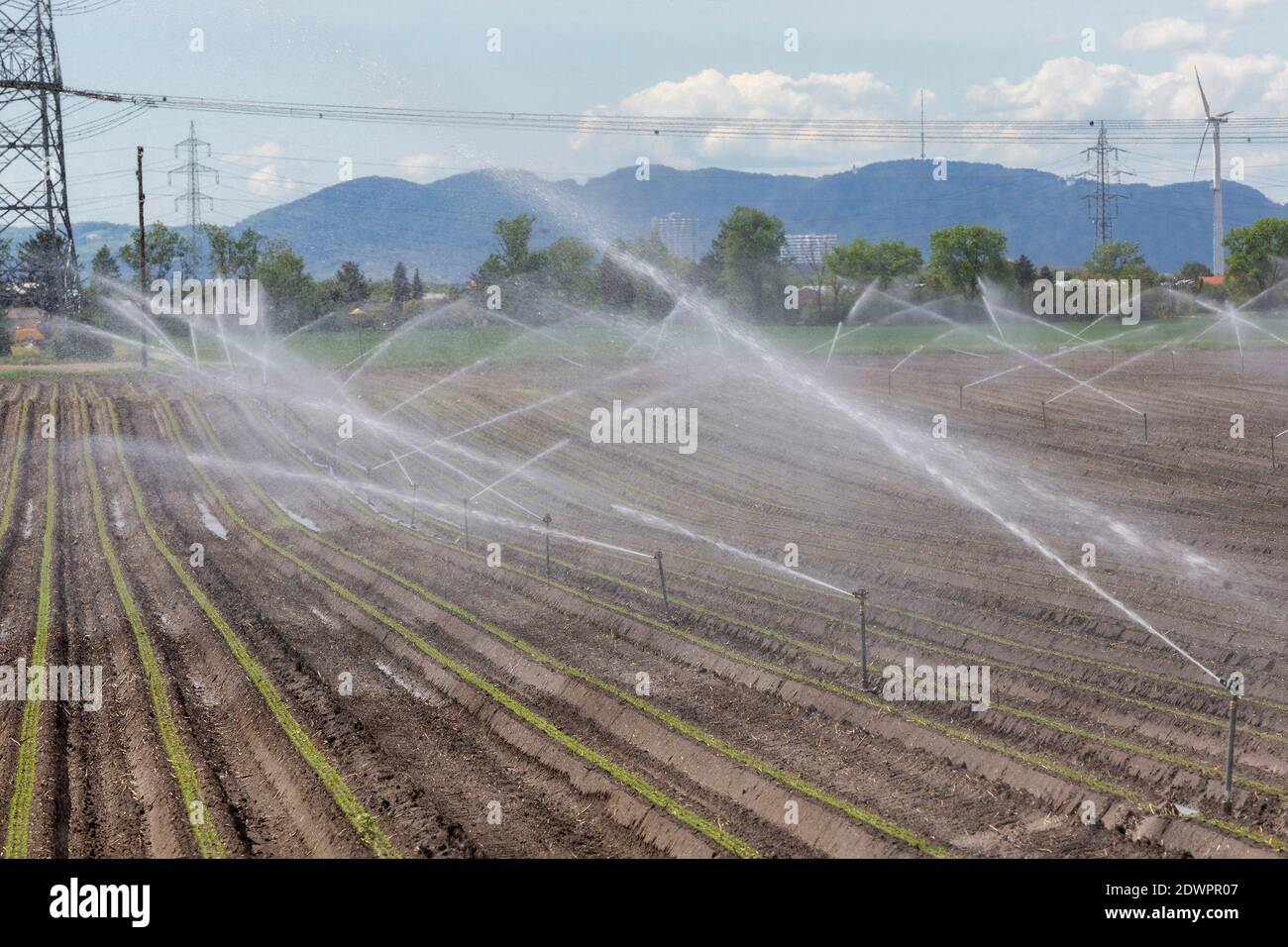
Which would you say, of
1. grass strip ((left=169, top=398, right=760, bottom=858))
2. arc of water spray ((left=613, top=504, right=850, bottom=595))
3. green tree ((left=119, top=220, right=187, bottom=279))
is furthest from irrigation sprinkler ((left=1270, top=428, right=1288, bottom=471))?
green tree ((left=119, top=220, right=187, bottom=279))

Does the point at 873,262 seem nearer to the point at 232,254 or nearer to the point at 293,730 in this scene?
the point at 232,254

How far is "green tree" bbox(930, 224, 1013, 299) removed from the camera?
10825 cm

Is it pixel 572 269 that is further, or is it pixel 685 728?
pixel 572 269

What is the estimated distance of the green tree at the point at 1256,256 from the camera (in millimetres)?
101062

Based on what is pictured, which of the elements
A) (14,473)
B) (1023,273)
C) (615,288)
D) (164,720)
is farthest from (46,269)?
(1023,273)

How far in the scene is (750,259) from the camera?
4208 inches

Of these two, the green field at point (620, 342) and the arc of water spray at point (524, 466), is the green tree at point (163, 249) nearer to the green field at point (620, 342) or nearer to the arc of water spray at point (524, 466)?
the green field at point (620, 342)

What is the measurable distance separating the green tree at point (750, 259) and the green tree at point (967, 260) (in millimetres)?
14332

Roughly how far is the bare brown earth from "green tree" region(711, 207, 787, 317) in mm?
63723

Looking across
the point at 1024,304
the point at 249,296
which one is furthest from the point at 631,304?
the point at 1024,304

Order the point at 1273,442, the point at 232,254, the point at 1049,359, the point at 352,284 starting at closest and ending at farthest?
the point at 1273,442 → the point at 1049,359 → the point at 232,254 → the point at 352,284

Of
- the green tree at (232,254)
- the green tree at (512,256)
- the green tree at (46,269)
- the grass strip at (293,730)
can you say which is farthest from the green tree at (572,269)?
the grass strip at (293,730)

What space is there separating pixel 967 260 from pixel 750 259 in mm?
19128

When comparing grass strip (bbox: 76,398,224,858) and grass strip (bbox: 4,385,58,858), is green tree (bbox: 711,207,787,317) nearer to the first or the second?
grass strip (bbox: 76,398,224,858)
